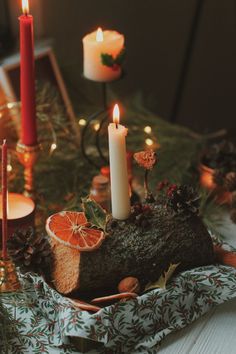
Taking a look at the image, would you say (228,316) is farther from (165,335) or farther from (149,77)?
(149,77)

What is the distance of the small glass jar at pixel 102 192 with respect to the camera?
1.01 m

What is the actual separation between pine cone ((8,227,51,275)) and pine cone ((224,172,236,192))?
0.40 metres

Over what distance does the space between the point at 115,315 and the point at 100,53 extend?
456mm

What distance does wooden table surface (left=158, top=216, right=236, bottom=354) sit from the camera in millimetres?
811

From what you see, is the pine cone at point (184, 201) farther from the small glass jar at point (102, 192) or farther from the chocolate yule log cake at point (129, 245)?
the small glass jar at point (102, 192)

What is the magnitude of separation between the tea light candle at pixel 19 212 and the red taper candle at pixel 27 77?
89mm

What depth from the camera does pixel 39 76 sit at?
1.26 m

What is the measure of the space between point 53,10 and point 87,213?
31.9 inches

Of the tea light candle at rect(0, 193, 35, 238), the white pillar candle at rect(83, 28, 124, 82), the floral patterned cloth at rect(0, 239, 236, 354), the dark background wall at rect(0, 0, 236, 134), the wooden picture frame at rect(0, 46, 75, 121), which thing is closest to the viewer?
the floral patterned cloth at rect(0, 239, 236, 354)

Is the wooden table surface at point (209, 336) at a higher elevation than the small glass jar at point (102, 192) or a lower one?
lower

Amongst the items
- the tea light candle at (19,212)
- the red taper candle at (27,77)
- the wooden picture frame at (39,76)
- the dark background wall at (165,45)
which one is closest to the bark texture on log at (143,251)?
the tea light candle at (19,212)

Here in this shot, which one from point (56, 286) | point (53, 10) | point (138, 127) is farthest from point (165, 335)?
point (53, 10)

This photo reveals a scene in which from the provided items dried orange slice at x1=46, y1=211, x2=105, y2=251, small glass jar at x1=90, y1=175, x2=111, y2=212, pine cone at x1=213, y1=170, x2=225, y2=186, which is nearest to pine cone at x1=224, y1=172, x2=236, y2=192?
pine cone at x1=213, y1=170, x2=225, y2=186

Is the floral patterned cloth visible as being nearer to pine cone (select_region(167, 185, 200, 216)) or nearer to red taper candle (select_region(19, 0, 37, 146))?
pine cone (select_region(167, 185, 200, 216))
